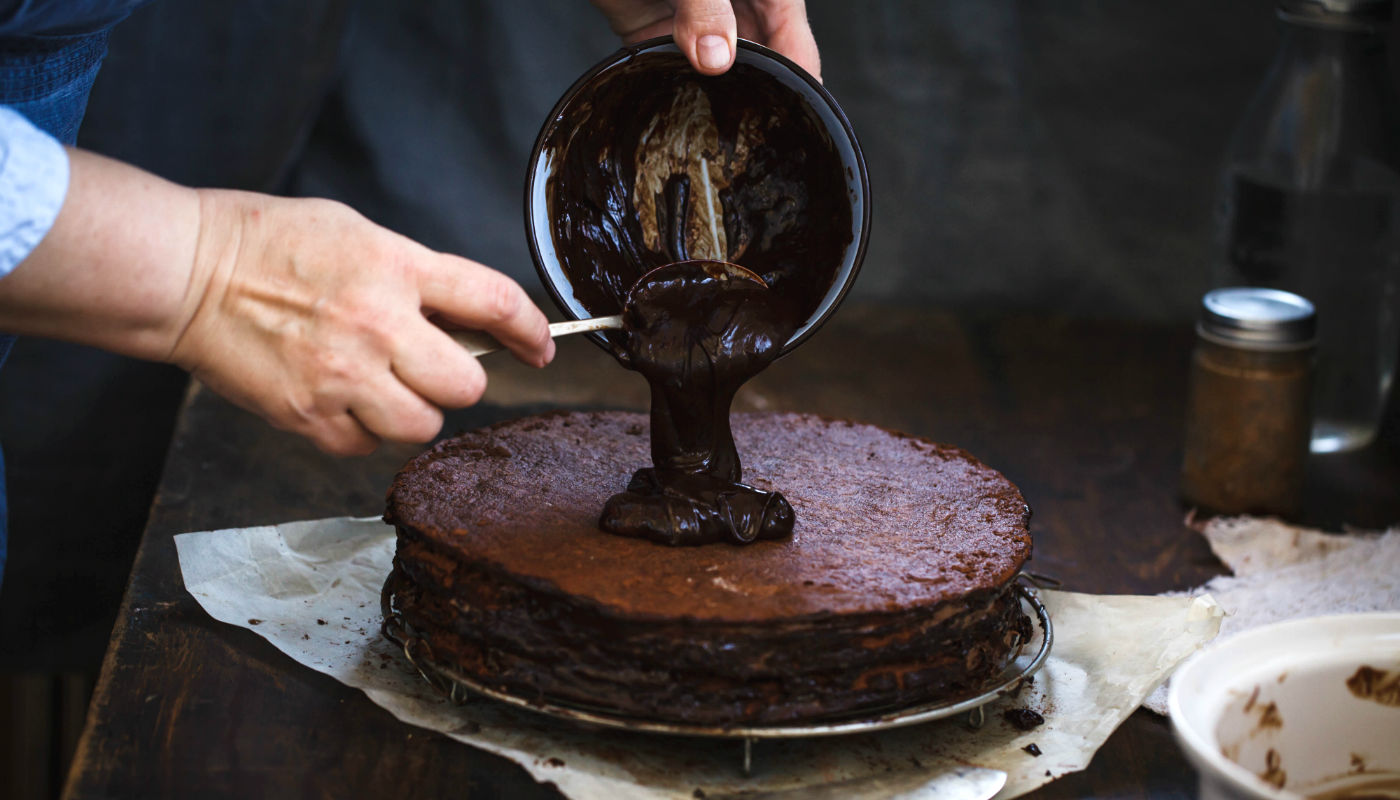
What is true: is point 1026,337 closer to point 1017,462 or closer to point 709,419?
point 1017,462

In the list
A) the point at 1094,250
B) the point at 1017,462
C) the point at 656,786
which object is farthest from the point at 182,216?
the point at 1094,250

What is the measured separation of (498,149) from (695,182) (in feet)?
6.70

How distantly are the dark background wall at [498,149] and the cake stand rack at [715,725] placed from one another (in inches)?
75.5

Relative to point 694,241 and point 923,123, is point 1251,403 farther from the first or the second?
point 923,123

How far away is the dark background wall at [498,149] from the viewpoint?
3.68 metres

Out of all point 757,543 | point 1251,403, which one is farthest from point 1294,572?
point 757,543

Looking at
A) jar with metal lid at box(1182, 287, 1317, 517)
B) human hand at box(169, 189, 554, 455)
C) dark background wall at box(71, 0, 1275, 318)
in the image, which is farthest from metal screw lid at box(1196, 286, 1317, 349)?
human hand at box(169, 189, 554, 455)

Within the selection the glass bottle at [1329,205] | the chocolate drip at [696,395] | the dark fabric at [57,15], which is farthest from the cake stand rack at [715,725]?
the glass bottle at [1329,205]

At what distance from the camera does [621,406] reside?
11.1ft

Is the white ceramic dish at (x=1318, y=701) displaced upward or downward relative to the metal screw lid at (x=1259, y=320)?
downward

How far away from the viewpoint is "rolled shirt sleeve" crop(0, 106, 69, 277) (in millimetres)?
1515

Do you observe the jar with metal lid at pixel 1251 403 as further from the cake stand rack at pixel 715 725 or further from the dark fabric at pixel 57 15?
the dark fabric at pixel 57 15

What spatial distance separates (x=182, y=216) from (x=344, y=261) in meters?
0.21

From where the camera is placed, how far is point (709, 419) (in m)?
2.10
